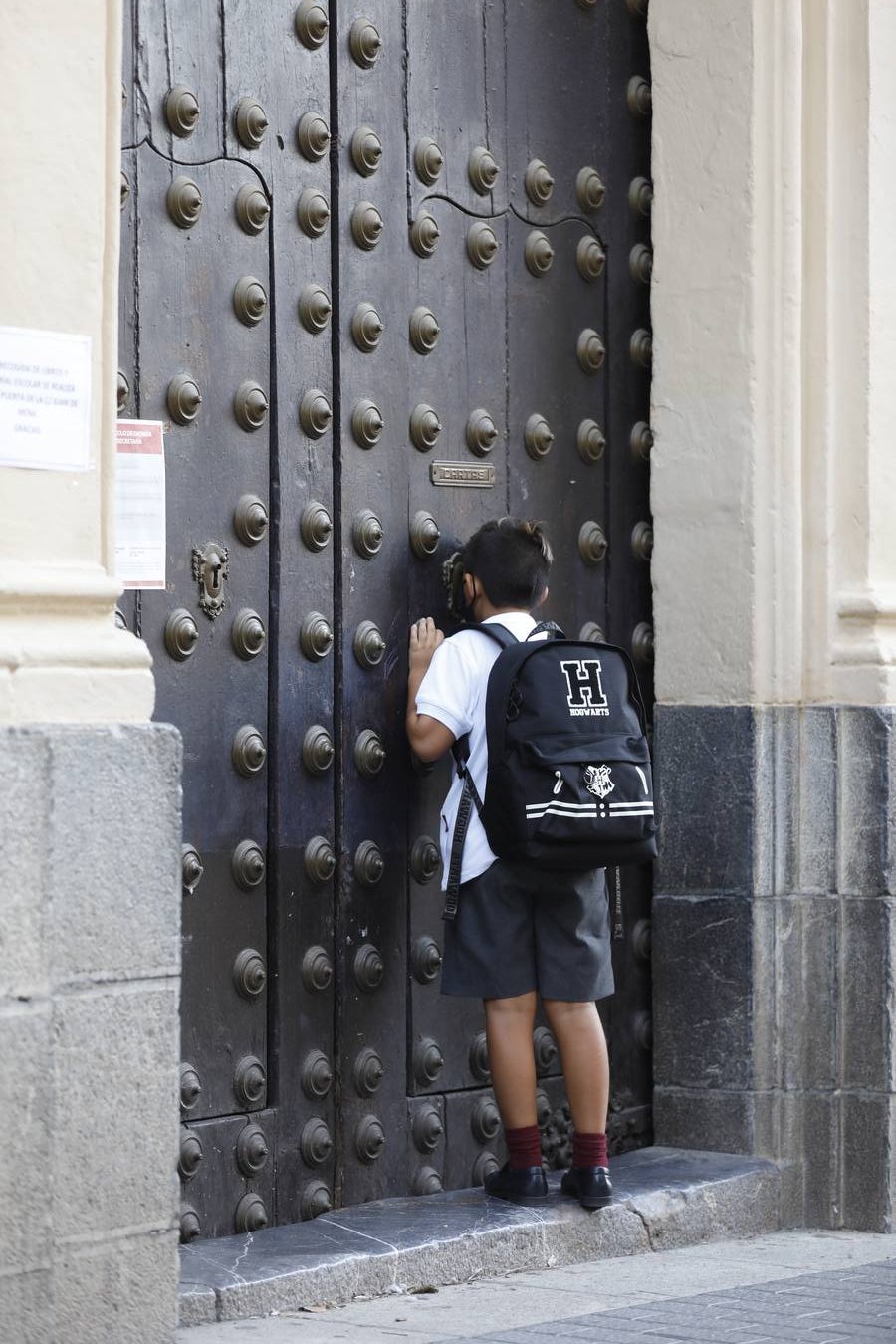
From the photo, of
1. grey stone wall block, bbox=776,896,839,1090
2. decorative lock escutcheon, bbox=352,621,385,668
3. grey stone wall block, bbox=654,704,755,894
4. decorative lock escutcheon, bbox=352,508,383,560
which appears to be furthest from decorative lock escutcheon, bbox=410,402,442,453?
grey stone wall block, bbox=776,896,839,1090

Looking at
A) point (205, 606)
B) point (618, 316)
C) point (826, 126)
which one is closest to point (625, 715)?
point (205, 606)

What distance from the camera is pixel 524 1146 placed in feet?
17.5

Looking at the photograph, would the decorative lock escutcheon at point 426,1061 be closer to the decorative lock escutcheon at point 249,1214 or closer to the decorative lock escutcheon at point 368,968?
the decorative lock escutcheon at point 368,968

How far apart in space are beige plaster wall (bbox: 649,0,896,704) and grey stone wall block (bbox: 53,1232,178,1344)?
2502 mm

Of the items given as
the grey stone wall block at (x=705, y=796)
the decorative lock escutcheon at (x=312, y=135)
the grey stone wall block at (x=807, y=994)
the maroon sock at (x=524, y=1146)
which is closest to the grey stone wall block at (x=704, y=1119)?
the grey stone wall block at (x=807, y=994)

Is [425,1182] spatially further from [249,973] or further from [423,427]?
[423,427]

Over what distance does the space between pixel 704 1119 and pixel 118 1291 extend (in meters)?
2.38

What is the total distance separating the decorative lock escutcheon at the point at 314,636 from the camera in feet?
17.5

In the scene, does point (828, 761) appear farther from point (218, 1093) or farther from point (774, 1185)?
point (218, 1093)

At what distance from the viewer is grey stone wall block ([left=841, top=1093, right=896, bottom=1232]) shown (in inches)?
239

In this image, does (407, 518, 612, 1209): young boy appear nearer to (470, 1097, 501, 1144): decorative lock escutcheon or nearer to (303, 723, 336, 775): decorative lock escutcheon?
(303, 723, 336, 775): decorative lock escutcheon

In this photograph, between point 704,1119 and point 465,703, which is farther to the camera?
point 704,1119

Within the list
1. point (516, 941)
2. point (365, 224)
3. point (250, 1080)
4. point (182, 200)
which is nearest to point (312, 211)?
point (365, 224)

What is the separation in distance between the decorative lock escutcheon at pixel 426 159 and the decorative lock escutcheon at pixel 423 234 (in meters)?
0.09
